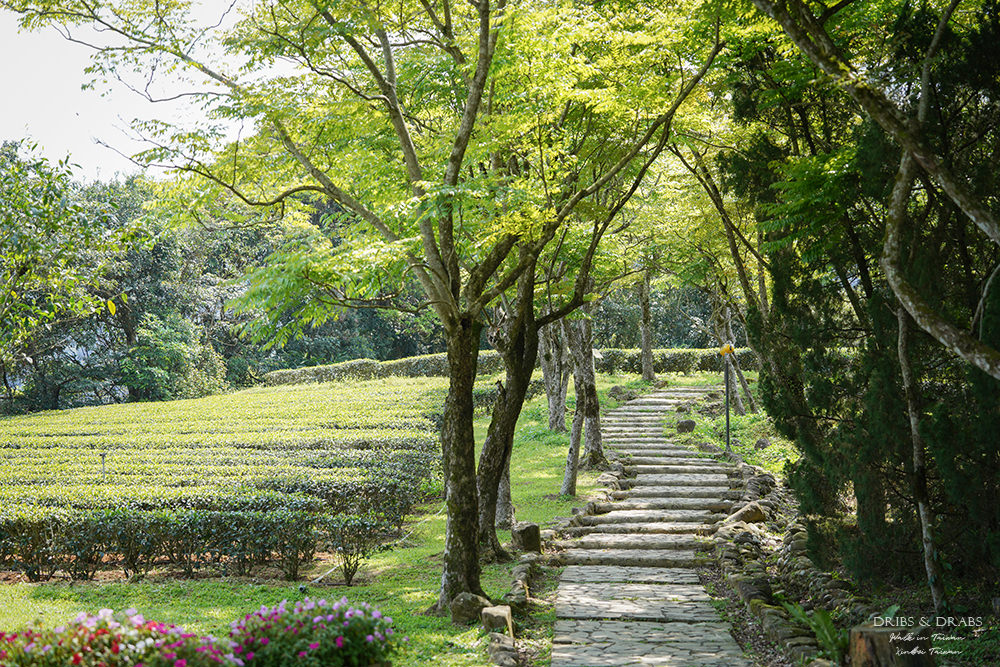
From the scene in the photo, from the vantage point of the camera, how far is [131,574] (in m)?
8.80

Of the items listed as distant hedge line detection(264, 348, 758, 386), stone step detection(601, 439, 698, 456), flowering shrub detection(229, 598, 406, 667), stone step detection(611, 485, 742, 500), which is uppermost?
distant hedge line detection(264, 348, 758, 386)

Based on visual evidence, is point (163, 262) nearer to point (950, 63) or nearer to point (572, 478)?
point (572, 478)

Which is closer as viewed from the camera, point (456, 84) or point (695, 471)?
point (456, 84)

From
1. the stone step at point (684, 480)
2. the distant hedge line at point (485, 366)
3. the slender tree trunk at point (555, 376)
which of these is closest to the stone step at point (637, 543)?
the stone step at point (684, 480)

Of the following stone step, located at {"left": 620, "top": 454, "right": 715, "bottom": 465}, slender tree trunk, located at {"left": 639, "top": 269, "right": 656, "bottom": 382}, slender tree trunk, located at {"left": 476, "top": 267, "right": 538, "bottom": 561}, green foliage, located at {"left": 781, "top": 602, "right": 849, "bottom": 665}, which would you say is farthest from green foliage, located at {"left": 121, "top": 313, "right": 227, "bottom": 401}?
green foliage, located at {"left": 781, "top": 602, "right": 849, "bottom": 665}

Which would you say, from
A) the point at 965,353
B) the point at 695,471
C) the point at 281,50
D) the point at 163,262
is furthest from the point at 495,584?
the point at 163,262

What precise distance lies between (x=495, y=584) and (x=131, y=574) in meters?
4.33

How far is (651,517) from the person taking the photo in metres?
10.9

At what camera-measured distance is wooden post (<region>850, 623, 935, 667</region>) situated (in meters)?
3.73

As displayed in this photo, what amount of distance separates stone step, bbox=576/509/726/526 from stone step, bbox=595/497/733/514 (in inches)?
6.4

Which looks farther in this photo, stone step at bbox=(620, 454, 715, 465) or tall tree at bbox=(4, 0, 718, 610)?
stone step at bbox=(620, 454, 715, 465)

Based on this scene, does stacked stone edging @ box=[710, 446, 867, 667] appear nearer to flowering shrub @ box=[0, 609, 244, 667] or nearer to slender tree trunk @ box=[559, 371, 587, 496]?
slender tree trunk @ box=[559, 371, 587, 496]

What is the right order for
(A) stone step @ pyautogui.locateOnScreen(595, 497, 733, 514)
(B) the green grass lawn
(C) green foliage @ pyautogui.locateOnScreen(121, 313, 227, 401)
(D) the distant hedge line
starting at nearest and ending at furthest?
1. (B) the green grass lawn
2. (A) stone step @ pyautogui.locateOnScreen(595, 497, 733, 514)
3. (C) green foliage @ pyautogui.locateOnScreen(121, 313, 227, 401)
4. (D) the distant hedge line

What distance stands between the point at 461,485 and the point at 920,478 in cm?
367
